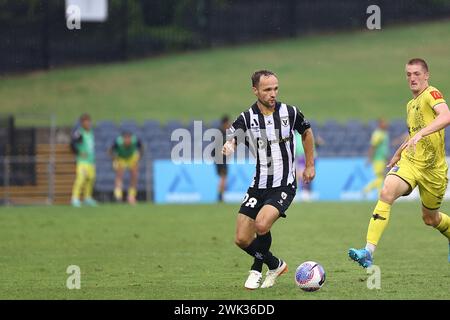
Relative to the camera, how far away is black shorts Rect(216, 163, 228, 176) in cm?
2658

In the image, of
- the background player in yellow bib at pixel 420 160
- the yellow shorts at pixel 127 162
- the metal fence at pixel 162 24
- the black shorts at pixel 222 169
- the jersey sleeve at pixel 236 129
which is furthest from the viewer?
the metal fence at pixel 162 24

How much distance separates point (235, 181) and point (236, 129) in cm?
1720

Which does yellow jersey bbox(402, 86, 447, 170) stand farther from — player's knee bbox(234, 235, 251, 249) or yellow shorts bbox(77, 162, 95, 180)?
yellow shorts bbox(77, 162, 95, 180)

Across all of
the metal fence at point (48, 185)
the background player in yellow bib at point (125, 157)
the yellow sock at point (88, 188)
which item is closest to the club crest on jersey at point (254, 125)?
the yellow sock at point (88, 188)

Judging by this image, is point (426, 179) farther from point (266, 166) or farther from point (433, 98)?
point (266, 166)

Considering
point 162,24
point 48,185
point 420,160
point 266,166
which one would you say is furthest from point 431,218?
point 162,24

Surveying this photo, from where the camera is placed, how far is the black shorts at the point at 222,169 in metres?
26.6

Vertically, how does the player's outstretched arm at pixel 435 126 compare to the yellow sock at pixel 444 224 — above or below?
above

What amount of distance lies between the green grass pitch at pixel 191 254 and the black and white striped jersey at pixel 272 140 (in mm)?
1211

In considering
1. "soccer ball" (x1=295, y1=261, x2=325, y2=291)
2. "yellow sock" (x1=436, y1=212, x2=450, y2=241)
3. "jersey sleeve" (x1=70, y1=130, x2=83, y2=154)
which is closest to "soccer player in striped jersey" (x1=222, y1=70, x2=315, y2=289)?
"soccer ball" (x1=295, y1=261, x2=325, y2=291)

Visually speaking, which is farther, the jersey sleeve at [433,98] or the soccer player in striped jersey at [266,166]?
the jersey sleeve at [433,98]

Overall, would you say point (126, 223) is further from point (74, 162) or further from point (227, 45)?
point (227, 45)

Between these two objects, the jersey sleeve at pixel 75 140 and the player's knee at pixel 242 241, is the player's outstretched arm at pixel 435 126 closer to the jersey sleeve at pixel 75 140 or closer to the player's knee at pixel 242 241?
the player's knee at pixel 242 241

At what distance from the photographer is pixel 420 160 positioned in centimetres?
1154
